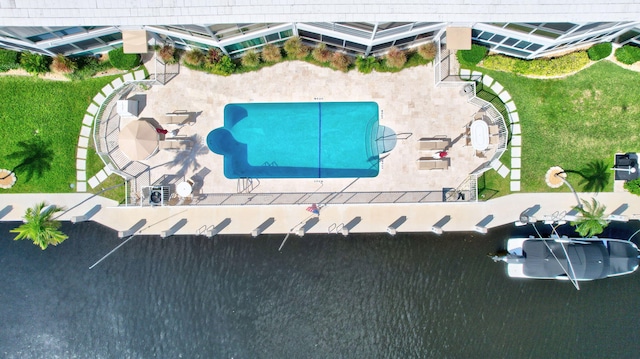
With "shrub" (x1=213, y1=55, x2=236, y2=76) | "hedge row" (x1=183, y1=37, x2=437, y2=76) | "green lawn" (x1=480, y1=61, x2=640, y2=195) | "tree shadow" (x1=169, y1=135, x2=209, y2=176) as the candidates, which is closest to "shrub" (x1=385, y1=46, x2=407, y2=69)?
"hedge row" (x1=183, y1=37, x2=437, y2=76)

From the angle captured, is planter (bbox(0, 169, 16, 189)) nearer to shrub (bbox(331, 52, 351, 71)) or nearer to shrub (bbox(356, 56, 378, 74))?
shrub (bbox(331, 52, 351, 71))

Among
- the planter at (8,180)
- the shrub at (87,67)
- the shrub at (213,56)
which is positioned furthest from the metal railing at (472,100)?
the planter at (8,180)

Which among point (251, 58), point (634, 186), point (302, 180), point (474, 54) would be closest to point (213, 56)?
point (251, 58)

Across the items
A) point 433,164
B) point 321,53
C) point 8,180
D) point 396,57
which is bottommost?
point 8,180

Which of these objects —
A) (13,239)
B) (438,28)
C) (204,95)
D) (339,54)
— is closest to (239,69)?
(204,95)

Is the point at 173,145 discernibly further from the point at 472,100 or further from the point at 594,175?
the point at 594,175

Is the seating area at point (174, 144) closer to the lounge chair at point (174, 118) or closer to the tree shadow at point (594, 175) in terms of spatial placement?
the lounge chair at point (174, 118)
